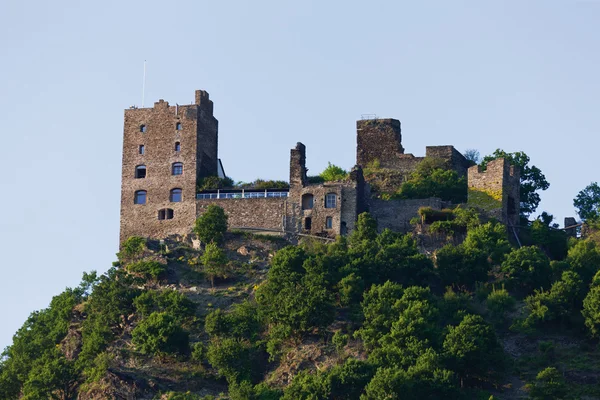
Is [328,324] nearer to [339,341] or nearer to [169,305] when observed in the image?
[339,341]

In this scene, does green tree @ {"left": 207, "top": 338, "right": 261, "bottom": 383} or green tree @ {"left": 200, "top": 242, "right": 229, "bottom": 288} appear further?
green tree @ {"left": 200, "top": 242, "right": 229, "bottom": 288}

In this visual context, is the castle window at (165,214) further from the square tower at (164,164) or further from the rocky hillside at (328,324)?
the rocky hillside at (328,324)

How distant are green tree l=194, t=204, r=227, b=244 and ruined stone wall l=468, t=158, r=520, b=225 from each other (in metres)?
14.7

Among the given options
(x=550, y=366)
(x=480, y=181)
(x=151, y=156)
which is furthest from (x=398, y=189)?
(x=550, y=366)

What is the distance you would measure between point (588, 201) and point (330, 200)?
57.6ft

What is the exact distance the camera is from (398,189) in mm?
104125

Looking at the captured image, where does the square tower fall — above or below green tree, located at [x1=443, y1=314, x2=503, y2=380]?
above

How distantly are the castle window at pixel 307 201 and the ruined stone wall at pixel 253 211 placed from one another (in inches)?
48.2

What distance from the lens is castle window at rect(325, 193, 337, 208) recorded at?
98.1 meters

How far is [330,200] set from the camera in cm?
9831

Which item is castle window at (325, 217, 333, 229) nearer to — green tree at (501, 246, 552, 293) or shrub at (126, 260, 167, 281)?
shrub at (126, 260, 167, 281)

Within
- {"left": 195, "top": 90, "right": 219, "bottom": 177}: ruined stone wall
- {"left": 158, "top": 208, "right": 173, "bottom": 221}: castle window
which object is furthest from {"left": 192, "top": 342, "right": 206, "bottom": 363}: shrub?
{"left": 195, "top": 90, "right": 219, "bottom": 177}: ruined stone wall

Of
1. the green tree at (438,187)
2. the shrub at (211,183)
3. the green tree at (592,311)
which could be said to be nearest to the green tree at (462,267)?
the green tree at (592,311)

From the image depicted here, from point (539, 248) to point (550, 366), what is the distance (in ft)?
45.1
